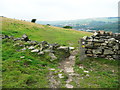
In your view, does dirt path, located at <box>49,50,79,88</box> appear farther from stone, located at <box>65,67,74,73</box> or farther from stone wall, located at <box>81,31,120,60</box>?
stone wall, located at <box>81,31,120,60</box>

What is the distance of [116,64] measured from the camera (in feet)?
37.3

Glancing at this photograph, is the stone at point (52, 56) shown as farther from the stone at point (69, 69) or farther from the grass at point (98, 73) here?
the grass at point (98, 73)

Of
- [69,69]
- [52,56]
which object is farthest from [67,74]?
[52,56]

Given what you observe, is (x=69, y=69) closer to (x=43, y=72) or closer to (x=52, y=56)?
(x=43, y=72)

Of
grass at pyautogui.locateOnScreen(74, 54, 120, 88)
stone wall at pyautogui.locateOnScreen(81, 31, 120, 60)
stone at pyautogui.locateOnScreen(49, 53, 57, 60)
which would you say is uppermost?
stone wall at pyautogui.locateOnScreen(81, 31, 120, 60)

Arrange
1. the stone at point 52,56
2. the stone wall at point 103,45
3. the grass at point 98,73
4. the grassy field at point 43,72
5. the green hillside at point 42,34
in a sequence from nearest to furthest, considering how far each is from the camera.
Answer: the grassy field at point 43,72 → the grass at point 98,73 → the stone at point 52,56 → the stone wall at point 103,45 → the green hillside at point 42,34

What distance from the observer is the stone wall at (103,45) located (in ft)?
39.8

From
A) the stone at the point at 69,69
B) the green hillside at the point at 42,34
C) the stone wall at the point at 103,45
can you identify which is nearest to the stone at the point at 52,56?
the stone at the point at 69,69

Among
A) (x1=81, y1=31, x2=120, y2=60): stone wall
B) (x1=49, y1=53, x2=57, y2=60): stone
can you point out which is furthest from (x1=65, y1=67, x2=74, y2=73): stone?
(x1=81, y1=31, x2=120, y2=60): stone wall

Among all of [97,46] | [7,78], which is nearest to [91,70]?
[97,46]

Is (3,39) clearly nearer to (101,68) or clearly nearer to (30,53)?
(30,53)

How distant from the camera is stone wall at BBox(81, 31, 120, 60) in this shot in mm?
12133

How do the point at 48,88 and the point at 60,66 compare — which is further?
the point at 60,66

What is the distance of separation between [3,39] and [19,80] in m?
11.8
